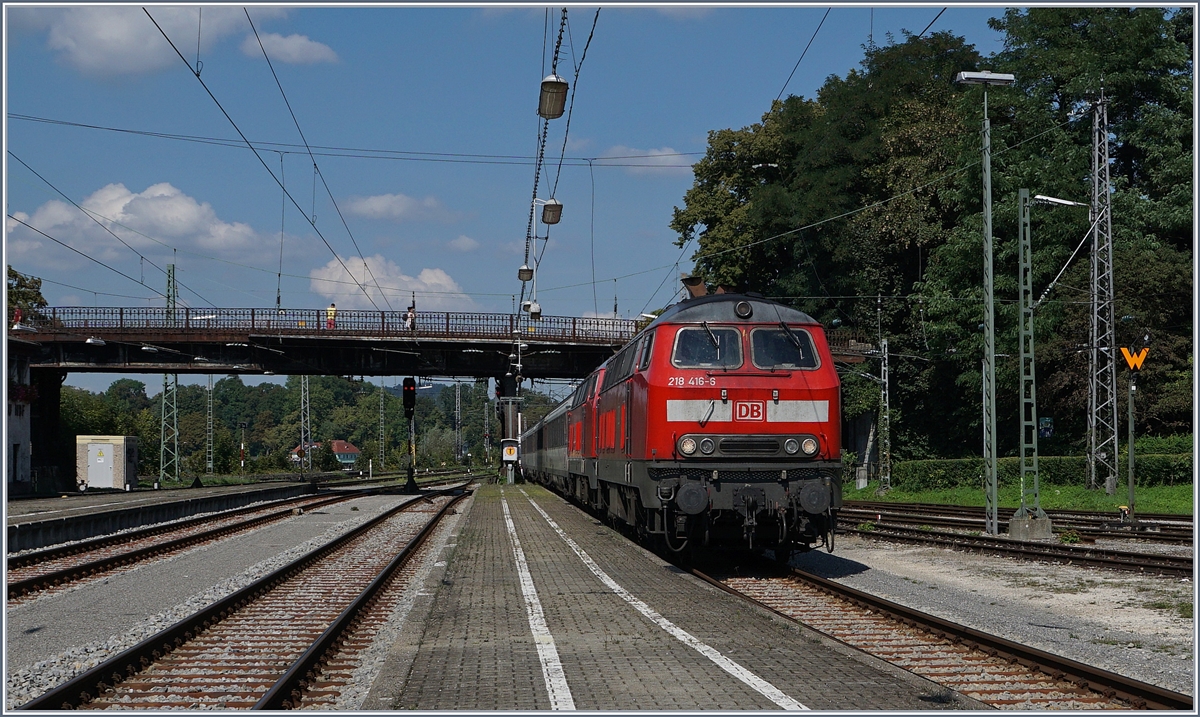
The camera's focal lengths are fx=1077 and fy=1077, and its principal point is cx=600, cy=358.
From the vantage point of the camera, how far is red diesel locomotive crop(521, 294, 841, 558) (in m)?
14.8

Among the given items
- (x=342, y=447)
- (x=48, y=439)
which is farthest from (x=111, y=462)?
(x=342, y=447)

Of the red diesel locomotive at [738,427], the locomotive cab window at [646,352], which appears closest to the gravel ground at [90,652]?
the red diesel locomotive at [738,427]

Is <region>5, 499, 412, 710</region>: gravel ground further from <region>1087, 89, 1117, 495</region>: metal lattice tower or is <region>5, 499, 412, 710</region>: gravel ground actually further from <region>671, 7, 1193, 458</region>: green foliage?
<region>671, 7, 1193, 458</region>: green foliage

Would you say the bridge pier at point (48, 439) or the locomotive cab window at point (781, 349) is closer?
the locomotive cab window at point (781, 349)

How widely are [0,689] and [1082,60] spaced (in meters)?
45.0

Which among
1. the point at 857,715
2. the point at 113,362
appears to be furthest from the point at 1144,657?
the point at 113,362

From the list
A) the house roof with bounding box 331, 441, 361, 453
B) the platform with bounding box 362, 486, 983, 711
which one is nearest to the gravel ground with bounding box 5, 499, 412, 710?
the platform with bounding box 362, 486, 983, 711

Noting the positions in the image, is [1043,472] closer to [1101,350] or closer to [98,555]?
[1101,350]

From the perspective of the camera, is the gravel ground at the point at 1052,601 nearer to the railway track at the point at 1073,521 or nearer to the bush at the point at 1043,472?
the railway track at the point at 1073,521

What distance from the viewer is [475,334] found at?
168ft

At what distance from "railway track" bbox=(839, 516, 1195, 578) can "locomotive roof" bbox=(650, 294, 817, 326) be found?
600 centimetres

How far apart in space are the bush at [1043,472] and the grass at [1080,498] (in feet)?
1.44

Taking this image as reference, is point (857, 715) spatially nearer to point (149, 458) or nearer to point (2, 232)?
point (2, 232)

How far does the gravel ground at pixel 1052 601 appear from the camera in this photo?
987cm
